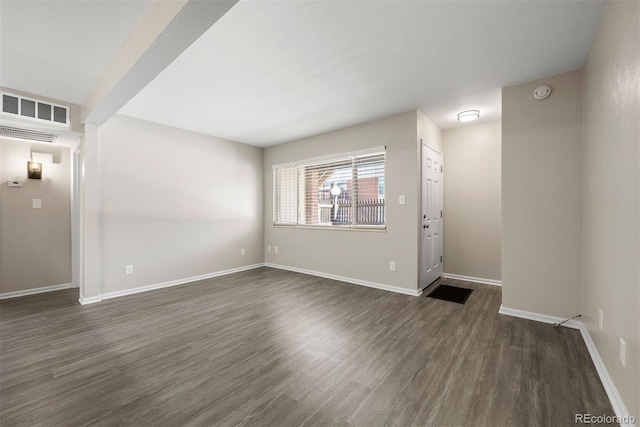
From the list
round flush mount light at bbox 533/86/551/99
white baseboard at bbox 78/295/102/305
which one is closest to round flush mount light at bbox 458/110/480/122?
round flush mount light at bbox 533/86/551/99

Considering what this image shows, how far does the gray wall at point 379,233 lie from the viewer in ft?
12.0

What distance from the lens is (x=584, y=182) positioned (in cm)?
246

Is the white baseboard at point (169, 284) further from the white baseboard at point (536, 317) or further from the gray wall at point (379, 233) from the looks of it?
the white baseboard at point (536, 317)

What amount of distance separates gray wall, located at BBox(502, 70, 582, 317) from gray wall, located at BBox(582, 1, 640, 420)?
0.94 ft

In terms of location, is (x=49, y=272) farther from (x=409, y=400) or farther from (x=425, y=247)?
(x=425, y=247)

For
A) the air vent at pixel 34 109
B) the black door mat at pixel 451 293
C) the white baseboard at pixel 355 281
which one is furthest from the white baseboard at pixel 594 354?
the air vent at pixel 34 109

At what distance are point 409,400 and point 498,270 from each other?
11.0 feet

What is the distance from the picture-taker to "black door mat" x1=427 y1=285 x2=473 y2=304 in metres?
3.45

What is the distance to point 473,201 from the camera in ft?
14.1

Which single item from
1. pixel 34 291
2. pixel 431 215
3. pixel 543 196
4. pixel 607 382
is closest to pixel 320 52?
pixel 543 196

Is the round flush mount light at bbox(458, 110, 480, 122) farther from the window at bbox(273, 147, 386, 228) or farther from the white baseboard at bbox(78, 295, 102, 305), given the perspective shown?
the white baseboard at bbox(78, 295, 102, 305)

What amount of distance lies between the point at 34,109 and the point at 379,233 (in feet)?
14.9

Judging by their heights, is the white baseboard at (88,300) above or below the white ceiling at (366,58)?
below

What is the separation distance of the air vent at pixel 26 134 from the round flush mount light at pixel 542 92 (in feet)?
19.2
